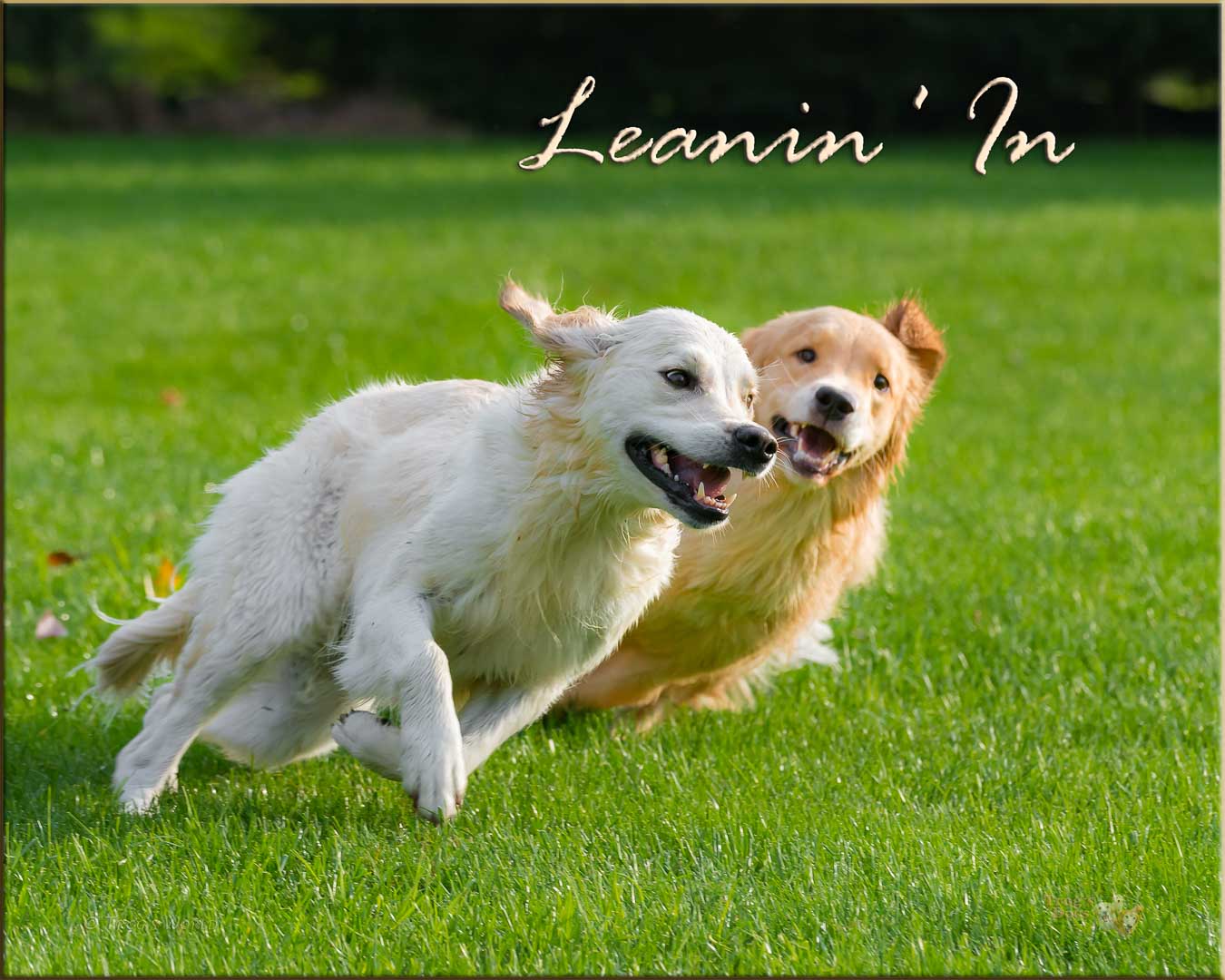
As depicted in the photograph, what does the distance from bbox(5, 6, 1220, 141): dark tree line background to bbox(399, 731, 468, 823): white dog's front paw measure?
20225 mm

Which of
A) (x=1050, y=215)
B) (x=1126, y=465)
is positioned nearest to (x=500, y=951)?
(x=1126, y=465)

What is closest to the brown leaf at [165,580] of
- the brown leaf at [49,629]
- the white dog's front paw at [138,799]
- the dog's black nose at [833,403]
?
the brown leaf at [49,629]

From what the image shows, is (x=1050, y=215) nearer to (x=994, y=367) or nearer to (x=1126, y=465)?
(x=994, y=367)

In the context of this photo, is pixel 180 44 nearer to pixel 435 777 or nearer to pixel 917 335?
pixel 917 335

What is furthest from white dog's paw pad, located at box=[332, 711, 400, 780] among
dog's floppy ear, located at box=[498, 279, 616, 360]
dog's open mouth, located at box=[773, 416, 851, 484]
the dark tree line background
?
the dark tree line background

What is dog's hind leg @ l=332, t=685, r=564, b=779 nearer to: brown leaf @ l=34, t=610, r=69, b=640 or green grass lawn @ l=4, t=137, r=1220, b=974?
green grass lawn @ l=4, t=137, r=1220, b=974

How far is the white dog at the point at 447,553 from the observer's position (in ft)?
12.5

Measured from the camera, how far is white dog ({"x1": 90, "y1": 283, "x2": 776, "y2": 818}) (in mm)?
3822

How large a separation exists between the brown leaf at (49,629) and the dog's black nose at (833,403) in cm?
302

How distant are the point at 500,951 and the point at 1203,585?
13.5 ft

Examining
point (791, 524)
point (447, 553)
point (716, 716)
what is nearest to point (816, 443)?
point (791, 524)

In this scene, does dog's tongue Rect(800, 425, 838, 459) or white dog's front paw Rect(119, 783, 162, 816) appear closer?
white dog's front paw Rect(119, 783, 162, 816)

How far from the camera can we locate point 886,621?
20.1 feet

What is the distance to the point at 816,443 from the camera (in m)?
4.73
